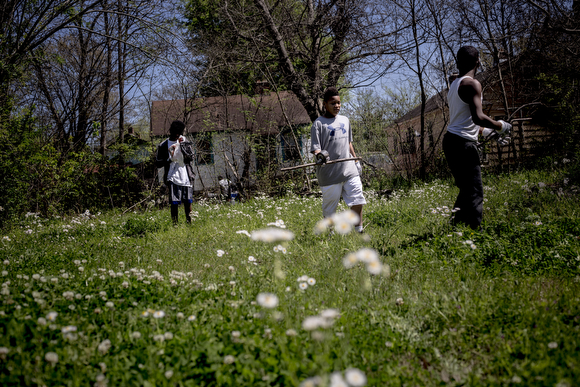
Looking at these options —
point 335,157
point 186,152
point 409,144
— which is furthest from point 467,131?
point 409,144

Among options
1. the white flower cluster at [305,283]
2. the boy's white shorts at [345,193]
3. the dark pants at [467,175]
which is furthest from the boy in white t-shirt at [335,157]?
the white flower cluster at [305,283]

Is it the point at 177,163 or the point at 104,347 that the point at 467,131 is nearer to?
the point at 104,347

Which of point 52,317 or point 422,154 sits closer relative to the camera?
point 52,317

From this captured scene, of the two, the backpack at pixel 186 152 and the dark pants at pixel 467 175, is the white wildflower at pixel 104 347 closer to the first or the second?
the dark pants at pixel 467 175

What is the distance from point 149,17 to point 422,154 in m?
8.24

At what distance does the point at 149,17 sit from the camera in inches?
319

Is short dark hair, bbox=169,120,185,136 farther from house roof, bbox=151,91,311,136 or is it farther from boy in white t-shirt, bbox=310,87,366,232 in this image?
house roof, bbox=151,91,311,136

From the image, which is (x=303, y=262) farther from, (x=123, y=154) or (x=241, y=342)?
(x=123, y=154)

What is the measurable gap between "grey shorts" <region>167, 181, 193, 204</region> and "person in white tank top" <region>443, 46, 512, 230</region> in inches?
167

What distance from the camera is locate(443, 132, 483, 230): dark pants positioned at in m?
4.18

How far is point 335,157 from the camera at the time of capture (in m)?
4.66

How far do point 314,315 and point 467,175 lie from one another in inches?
109

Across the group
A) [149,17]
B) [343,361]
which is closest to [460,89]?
[343,361]

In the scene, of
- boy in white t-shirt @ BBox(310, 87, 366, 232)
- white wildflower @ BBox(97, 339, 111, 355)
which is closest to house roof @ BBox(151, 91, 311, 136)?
boy in white t-shirt @ BBox(310, 87, 366, 232)
